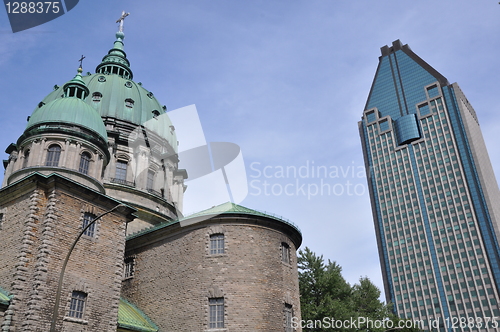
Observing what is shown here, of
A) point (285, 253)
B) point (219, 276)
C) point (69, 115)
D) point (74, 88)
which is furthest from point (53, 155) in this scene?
point (285, 253)

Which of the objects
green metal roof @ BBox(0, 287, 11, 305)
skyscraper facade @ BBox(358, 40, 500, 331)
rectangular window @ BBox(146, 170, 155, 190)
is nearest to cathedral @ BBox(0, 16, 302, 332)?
green metal roof @ BBox(0, 287, 11, 305)

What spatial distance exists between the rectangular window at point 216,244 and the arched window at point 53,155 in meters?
10.7

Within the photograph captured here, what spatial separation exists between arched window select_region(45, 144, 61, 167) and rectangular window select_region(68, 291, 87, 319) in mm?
8654

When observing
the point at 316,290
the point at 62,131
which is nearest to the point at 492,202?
the point at 316,290

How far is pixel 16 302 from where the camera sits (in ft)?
73.3

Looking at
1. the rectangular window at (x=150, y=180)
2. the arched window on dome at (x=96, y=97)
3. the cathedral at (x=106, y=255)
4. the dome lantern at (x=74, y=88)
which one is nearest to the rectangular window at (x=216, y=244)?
the cathedral at (x=106, y=255)

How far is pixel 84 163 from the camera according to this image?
30172 mm

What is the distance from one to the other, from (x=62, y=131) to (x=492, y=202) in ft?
387

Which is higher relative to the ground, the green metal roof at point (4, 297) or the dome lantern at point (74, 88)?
the dome lantern at point (74, 88)

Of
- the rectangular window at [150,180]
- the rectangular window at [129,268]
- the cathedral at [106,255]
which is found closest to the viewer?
the cathedral at [106,255]

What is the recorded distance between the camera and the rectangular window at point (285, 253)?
30.9 m

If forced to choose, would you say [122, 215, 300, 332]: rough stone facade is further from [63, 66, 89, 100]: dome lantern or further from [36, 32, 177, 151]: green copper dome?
[36, 32, 177, 151]: green copper dome

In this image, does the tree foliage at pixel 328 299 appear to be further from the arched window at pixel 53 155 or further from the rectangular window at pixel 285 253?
the arched window at pixel 53 155

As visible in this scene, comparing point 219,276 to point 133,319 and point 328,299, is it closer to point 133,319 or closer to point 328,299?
point 133,319
